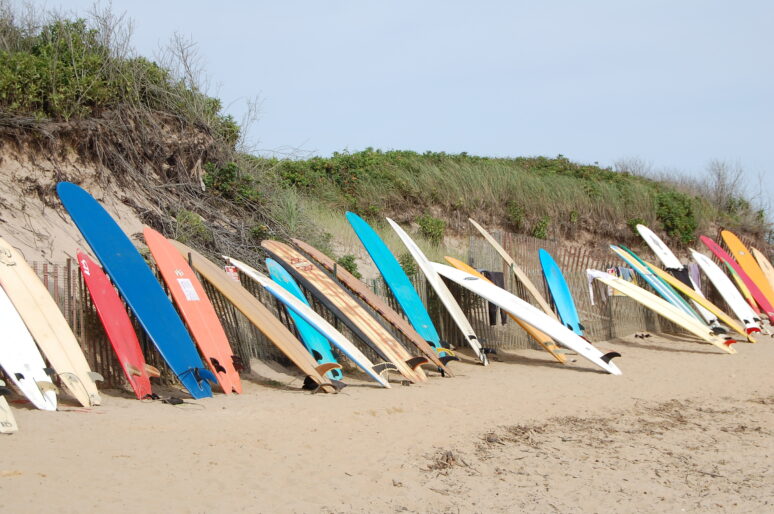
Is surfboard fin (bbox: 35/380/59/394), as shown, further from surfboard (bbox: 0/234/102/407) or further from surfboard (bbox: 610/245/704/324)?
surfboard (bbox: 610/245/704/324)

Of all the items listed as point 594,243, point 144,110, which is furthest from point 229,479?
point 594,243

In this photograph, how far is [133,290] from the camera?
6145 mm

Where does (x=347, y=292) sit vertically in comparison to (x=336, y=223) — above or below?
below

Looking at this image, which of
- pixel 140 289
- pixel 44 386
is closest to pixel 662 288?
pixel 140 289

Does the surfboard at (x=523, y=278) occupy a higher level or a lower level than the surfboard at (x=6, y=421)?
higher

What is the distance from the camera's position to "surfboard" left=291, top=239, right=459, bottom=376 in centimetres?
759

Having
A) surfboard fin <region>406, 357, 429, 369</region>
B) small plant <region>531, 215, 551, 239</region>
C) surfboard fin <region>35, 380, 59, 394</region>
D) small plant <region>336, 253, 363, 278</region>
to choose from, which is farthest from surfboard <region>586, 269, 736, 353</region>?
surfboard fin <region>35, 380, 59, 394</region>

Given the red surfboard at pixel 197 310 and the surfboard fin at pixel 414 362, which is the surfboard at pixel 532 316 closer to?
the surfboard fin at pixel 414 362

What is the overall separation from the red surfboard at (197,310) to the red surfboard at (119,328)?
0.45m

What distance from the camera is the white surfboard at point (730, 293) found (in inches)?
464

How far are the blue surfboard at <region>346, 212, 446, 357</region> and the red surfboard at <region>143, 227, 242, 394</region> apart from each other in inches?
91.6

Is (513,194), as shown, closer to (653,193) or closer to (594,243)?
(594,243)

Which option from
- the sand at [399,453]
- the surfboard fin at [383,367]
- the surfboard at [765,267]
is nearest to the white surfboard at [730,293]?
the surfboard at [765,267]

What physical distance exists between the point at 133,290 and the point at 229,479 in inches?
108
